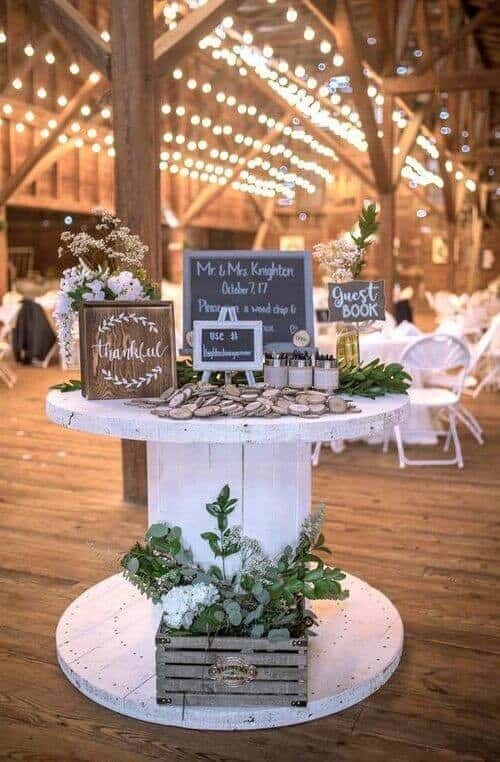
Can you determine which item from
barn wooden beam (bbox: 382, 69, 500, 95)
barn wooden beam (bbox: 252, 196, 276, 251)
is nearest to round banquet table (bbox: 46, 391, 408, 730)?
barn wooden beam (bbox: 382, 69, 500, 95)

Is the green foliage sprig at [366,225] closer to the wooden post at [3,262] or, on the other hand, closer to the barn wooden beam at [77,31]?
the barn wooden beam at [77,31]

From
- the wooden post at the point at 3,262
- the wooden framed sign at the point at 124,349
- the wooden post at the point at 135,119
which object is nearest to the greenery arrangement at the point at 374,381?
the wooden framed sign at the point at 124,349

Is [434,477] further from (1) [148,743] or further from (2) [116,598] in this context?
(1) [148,743]

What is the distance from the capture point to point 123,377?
254 cm

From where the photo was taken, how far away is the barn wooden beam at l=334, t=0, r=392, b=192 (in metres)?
7.67

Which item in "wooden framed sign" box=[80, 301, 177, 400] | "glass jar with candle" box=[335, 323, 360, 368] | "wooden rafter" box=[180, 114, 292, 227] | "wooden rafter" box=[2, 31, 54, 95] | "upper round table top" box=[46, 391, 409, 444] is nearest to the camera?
"upper round table top" box=[46, 391, 409, 444]

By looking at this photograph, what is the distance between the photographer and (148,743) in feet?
7.44

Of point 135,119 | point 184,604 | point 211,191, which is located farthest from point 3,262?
point 184,604

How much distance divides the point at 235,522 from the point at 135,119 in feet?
7.98

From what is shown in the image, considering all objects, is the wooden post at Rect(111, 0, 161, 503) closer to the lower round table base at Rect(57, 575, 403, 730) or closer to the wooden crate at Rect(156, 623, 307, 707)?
the lower round table base at Rect(57, 575, 403, 730)

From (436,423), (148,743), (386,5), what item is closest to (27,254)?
(386,5)

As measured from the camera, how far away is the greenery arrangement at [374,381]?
263cm

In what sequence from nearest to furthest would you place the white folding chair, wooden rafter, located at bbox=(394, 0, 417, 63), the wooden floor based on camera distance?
the wooden floor → the white folding chair → wooden rafter, located at bbox=(394, 0, 417, 63)

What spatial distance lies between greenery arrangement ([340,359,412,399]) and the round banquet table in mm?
55
